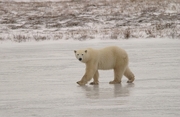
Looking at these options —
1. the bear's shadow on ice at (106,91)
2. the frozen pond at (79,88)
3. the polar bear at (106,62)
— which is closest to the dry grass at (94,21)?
the frozen pond at (79,88)

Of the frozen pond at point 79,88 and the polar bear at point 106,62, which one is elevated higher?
the polar bear at point 106,62

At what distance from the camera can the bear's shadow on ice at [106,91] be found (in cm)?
720

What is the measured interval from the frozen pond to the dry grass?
4175 mm

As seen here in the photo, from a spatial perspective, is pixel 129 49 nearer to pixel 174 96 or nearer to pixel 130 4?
pixel 174 96

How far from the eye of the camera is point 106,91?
7648 mm

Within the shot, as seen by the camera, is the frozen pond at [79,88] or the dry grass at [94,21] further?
the dry grass at [94,21]

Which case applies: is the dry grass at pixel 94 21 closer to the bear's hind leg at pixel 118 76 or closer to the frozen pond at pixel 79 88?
the frozen pond at pixel 79 88

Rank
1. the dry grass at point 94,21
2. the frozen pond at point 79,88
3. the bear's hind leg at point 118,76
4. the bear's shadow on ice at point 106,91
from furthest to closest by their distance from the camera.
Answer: the dry grass at point 94,21, the bear's hind leg at point 118,76, the bear's shadow on ice at point 106,91, the frozen pond at point 79,88

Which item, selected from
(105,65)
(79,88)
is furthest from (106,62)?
(79,88)

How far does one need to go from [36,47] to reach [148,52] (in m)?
4.08

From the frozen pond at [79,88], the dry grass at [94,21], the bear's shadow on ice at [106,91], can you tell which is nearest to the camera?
the frozen pond at [79,88]

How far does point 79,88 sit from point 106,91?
627 mm

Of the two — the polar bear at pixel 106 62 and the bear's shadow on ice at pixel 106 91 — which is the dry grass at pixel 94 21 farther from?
the bear's shadow on ice at pixel 106 91

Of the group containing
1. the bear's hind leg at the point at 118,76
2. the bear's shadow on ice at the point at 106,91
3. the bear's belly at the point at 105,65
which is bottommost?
the bear's shadow on ice at the point at 106,91
